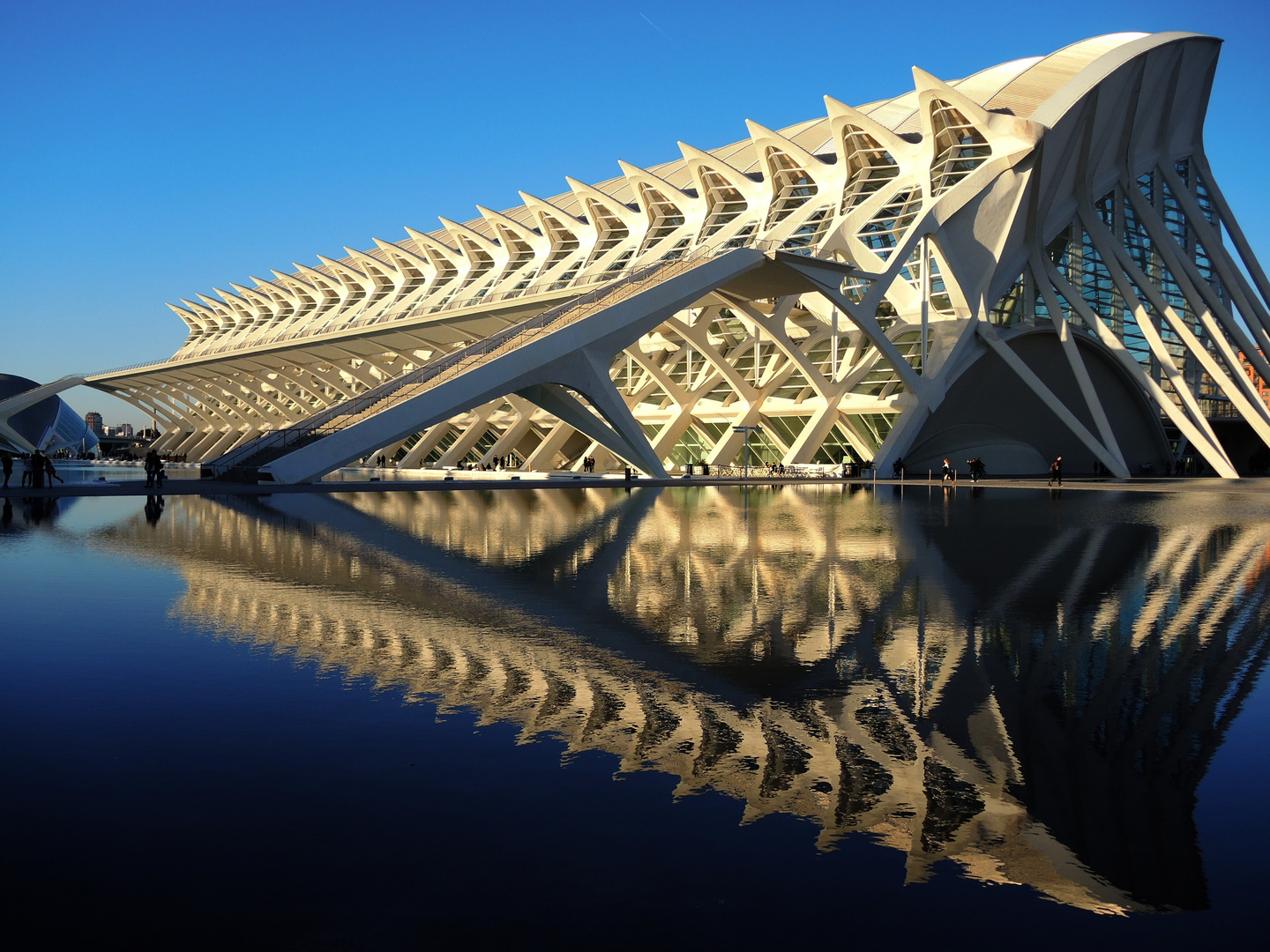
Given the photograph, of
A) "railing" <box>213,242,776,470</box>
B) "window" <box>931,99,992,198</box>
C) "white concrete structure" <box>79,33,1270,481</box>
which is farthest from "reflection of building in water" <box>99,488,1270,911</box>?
"window" <box>931,99,992,198</box>

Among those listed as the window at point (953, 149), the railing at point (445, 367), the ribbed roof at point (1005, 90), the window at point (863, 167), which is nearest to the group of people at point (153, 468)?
the railing at point (445, 367)

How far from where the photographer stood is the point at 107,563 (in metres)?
10.2

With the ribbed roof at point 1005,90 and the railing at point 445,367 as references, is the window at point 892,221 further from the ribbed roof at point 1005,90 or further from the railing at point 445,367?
the railing at point 445,367

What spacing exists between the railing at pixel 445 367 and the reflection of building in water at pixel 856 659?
14671mm

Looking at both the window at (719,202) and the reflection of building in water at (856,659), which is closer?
the reflection of building in water at (856,659)

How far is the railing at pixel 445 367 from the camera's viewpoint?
2759 cm

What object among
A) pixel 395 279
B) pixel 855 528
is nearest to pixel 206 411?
pixel 395 279

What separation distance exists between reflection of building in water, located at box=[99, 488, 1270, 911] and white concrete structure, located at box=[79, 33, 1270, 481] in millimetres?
16407

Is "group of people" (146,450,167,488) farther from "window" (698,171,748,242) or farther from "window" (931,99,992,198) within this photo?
"window" (931,99,992,198)

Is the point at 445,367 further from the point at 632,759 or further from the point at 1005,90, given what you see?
the point at 1005,90

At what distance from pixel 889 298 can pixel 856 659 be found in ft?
119

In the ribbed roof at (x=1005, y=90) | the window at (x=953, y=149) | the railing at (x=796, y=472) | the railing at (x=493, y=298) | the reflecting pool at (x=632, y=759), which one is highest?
the ribbed roof at (x=1005, y=90)

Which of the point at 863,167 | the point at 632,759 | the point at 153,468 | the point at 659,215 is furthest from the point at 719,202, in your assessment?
the point at 632,759

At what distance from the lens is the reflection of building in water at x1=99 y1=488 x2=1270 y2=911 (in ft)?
11.0
